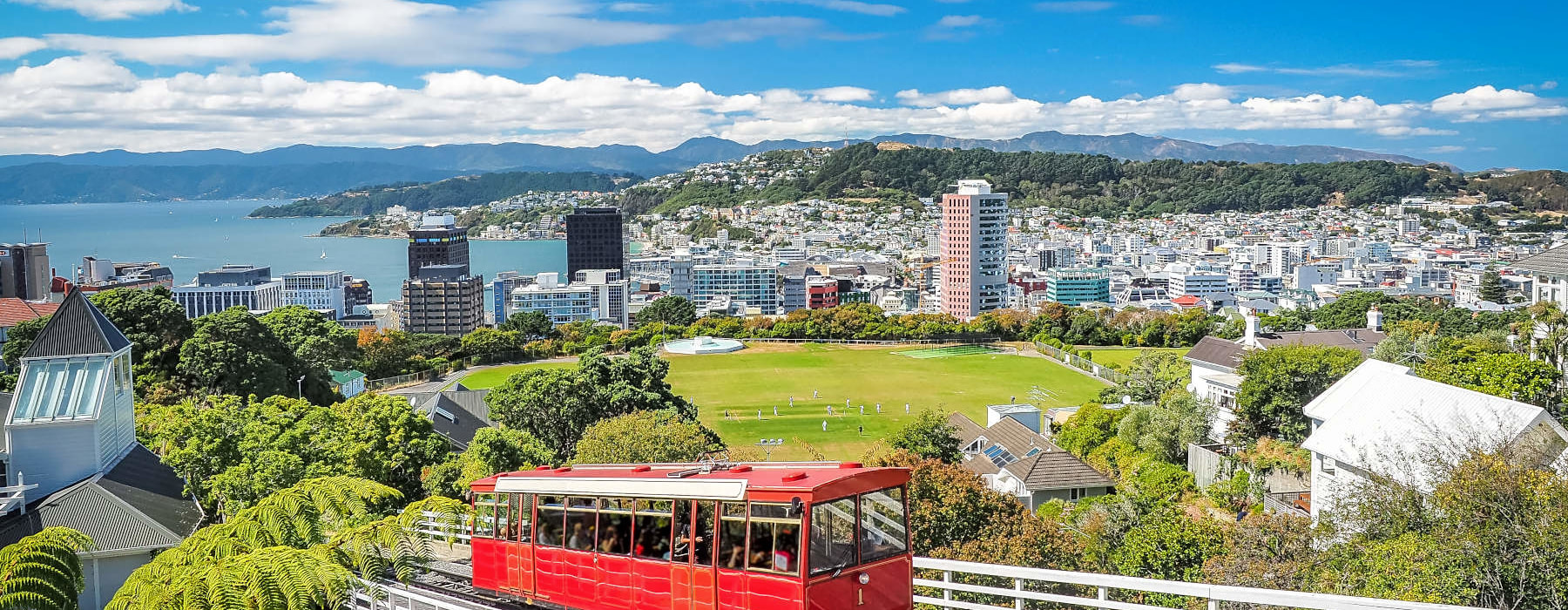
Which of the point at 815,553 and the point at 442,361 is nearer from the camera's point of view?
the point at 815,553

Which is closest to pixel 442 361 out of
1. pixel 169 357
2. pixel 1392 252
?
pixel 169 357

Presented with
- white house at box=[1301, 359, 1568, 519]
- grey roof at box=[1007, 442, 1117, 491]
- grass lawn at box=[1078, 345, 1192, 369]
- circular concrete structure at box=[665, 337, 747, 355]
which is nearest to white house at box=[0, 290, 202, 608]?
white house at box=[1301, 359, 1568, 519]

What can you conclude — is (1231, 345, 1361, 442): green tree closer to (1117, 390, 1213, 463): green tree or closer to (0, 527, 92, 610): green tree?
(1117, 390, 1213, 463): green tree

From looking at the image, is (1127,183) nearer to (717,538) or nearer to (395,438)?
(395,438)

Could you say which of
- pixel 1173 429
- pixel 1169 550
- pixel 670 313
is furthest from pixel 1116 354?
pixel 1169 550

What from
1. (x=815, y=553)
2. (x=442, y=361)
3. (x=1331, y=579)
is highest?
(x=815, y=553)

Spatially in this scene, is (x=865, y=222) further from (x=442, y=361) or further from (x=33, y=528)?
(x=33, y=528)
